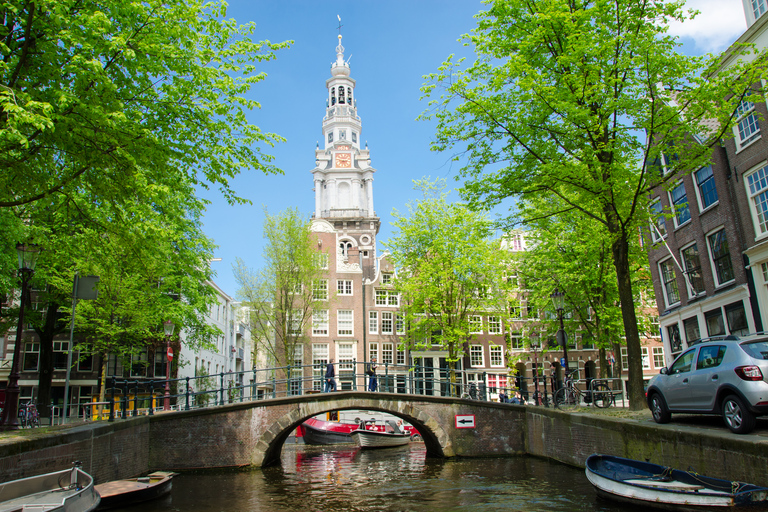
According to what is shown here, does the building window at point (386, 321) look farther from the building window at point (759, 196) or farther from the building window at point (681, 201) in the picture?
the building window at point (759, 196)

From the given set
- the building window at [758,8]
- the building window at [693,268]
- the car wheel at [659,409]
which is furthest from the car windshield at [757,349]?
the building window at [758,8]

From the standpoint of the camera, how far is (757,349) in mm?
9492

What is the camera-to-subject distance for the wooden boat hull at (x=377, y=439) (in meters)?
27.5

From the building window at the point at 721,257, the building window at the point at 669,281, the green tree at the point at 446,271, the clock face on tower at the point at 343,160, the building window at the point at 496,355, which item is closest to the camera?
the building window at the point at 721,257

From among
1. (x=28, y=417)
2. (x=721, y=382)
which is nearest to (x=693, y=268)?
(x=721, y=382)

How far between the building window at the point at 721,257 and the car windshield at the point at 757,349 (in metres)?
12.3

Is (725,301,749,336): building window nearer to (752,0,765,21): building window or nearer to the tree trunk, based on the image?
the tree trunk

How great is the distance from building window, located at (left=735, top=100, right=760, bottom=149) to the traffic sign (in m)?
12.9

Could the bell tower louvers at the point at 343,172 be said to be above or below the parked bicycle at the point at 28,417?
above

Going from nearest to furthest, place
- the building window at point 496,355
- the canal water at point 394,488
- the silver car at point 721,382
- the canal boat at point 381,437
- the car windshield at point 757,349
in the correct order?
the silver car at point 721,382, the car windshield at point 757,349, the canal water at point 394,488, the canal boat at point 381,437, the building window at point 496,355

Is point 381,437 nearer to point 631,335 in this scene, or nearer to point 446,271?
point 446,271

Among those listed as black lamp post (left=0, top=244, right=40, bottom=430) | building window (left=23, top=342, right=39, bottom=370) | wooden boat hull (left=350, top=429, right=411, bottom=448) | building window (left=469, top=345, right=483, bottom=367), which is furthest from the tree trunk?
building window (left=23, top=342, right=39, bottom=370)

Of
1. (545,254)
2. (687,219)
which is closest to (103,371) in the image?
(545,254)

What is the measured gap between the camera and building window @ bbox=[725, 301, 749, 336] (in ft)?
64.6
